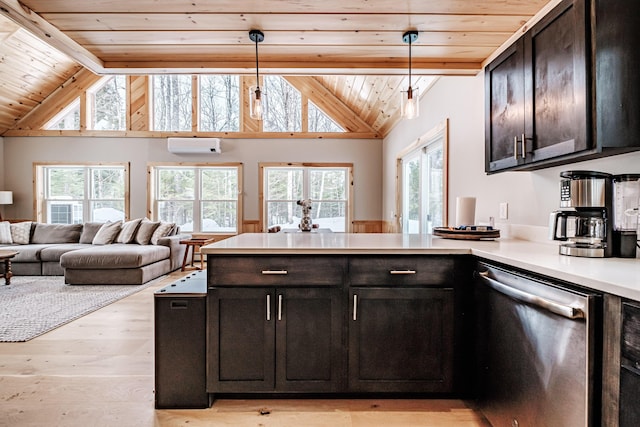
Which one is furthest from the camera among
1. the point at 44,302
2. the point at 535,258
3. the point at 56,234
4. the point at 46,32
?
the point at 56,234

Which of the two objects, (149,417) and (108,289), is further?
(108,289)

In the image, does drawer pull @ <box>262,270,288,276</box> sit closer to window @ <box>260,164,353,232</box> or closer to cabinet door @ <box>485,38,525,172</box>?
cabinet door @ <box>485,38,525,172</box>

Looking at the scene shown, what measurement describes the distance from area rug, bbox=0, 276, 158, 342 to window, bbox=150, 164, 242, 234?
7.03 ft

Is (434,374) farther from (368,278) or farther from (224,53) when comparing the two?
(224,53)

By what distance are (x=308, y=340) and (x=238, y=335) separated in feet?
1.20

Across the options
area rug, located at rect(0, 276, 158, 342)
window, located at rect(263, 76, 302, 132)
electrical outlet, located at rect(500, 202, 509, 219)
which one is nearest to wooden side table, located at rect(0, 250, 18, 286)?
area rug, located at rect(0, 276, 158, 342)

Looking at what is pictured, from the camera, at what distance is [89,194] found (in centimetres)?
698

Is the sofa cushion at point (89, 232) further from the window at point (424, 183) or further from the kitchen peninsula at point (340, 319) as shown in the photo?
the kitchen peninsula at point (340, 319)

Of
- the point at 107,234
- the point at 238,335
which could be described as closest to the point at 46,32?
the point at 238,335

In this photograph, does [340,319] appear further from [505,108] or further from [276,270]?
[505,108]

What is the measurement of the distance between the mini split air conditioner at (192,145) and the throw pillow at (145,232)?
161 cm

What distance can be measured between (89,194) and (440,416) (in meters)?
7.48

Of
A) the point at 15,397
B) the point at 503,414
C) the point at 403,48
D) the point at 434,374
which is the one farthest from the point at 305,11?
the point at 15,397

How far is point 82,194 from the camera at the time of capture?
22.9ft
